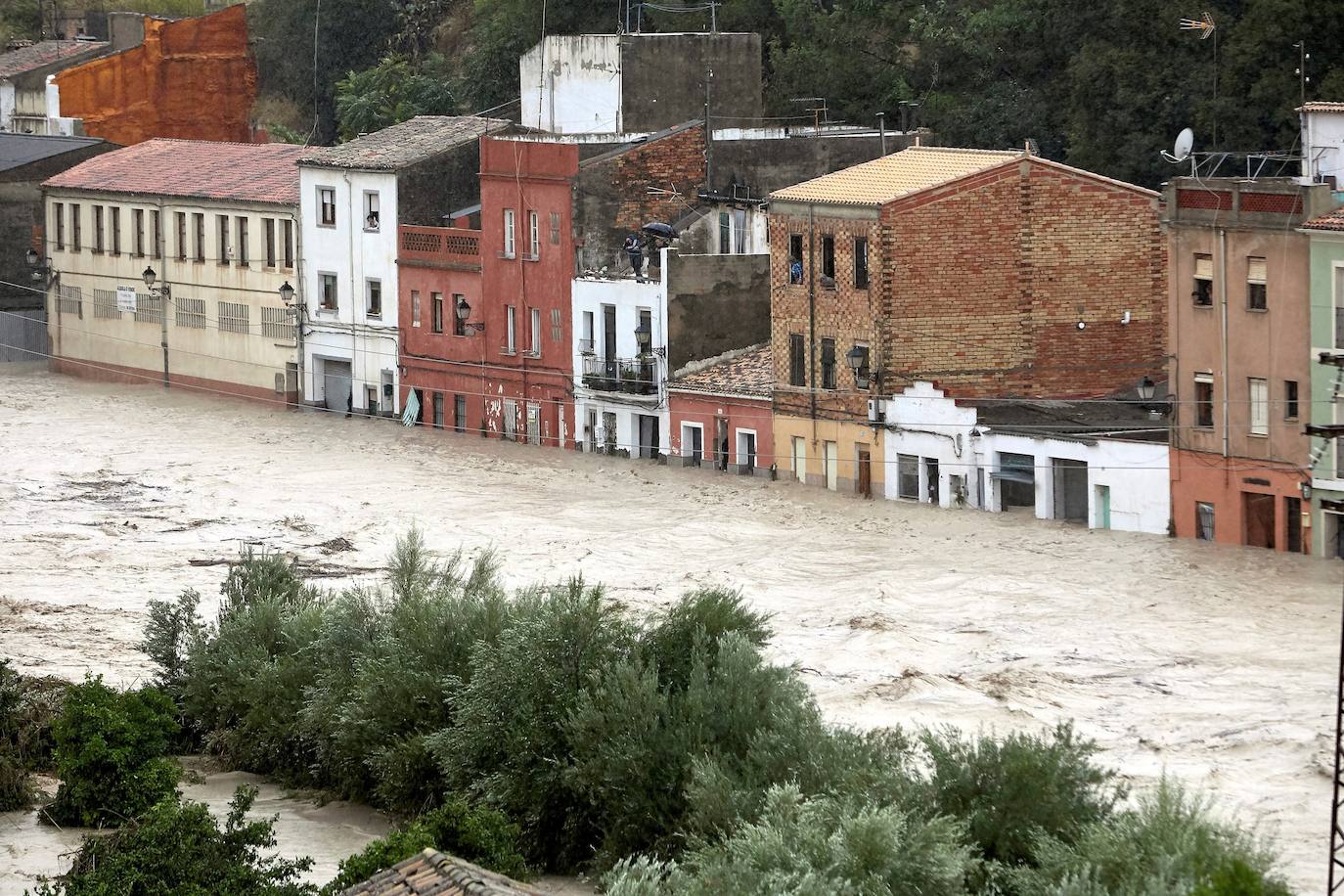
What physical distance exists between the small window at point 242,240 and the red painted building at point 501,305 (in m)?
6.33

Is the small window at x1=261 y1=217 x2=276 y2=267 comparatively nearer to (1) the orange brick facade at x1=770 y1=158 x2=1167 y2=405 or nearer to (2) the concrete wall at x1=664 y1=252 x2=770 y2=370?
(2) the concrete wall at x1=664 y1=252 x2=770 y2=370

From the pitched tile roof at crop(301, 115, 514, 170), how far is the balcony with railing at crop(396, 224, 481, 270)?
1813mm

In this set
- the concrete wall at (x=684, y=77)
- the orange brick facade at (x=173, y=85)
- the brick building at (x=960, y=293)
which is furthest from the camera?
the orange brick facade at (x=173, y=85)

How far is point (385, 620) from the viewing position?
30688 millimetres

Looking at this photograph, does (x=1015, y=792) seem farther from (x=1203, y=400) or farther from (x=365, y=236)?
(x=365, y=236)

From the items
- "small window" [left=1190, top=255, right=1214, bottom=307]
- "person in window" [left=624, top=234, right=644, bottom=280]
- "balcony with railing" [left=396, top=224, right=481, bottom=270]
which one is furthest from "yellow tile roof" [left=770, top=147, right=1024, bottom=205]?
"balcony with railing" [left=396, top=224, right=481, bottom=270]

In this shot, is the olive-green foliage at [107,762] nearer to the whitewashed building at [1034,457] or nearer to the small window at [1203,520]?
the small window at [1203,520]

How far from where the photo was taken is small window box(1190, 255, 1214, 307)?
145 feet

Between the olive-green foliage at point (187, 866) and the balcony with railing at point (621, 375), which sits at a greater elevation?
the balcony with railing at point (621, 375)

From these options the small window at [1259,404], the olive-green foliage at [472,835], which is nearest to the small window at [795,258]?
the small window at [1259,404]

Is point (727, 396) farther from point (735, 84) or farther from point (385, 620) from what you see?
point (385, 620)

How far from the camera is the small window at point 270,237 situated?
222ft

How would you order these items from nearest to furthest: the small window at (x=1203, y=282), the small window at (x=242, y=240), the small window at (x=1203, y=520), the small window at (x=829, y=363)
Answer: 1. the small window at (x=1203, y=520)
2. the small window at (x=1203, y=282)
3. the small window at (x=829, y=363)
4. the small window at (x=242, y=240)

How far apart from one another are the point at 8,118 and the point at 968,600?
5788cm
